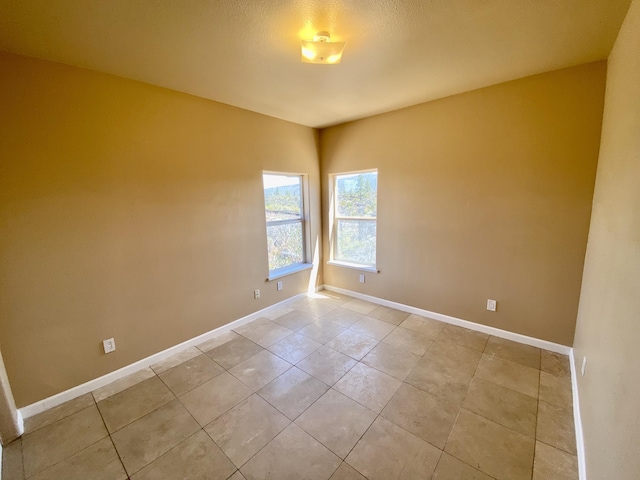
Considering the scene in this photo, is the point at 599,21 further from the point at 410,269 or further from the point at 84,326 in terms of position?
the point at 84,326

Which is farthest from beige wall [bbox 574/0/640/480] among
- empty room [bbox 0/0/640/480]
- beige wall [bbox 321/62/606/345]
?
beige wall [bbox 321/62/606/345]

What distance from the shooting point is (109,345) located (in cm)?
215

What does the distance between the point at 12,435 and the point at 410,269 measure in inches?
143

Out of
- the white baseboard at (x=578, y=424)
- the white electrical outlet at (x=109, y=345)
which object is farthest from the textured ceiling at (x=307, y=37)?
the white baseboard at (x=578, y=424)

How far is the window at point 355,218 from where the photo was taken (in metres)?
3.61

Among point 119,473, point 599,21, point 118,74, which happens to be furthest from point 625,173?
point 118,74

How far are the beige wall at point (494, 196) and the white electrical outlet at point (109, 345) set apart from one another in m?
2.99

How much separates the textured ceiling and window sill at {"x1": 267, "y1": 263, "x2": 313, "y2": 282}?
217 centimetres

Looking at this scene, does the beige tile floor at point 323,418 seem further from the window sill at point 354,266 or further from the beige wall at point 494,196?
the window sill at point 354,266

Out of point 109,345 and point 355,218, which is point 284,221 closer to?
point 355,218

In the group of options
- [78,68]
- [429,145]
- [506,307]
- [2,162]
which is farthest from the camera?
[429,145]

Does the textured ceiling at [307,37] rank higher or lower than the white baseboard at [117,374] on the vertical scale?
higher

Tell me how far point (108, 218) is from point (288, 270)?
2.15m

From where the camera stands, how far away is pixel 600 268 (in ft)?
5.29
